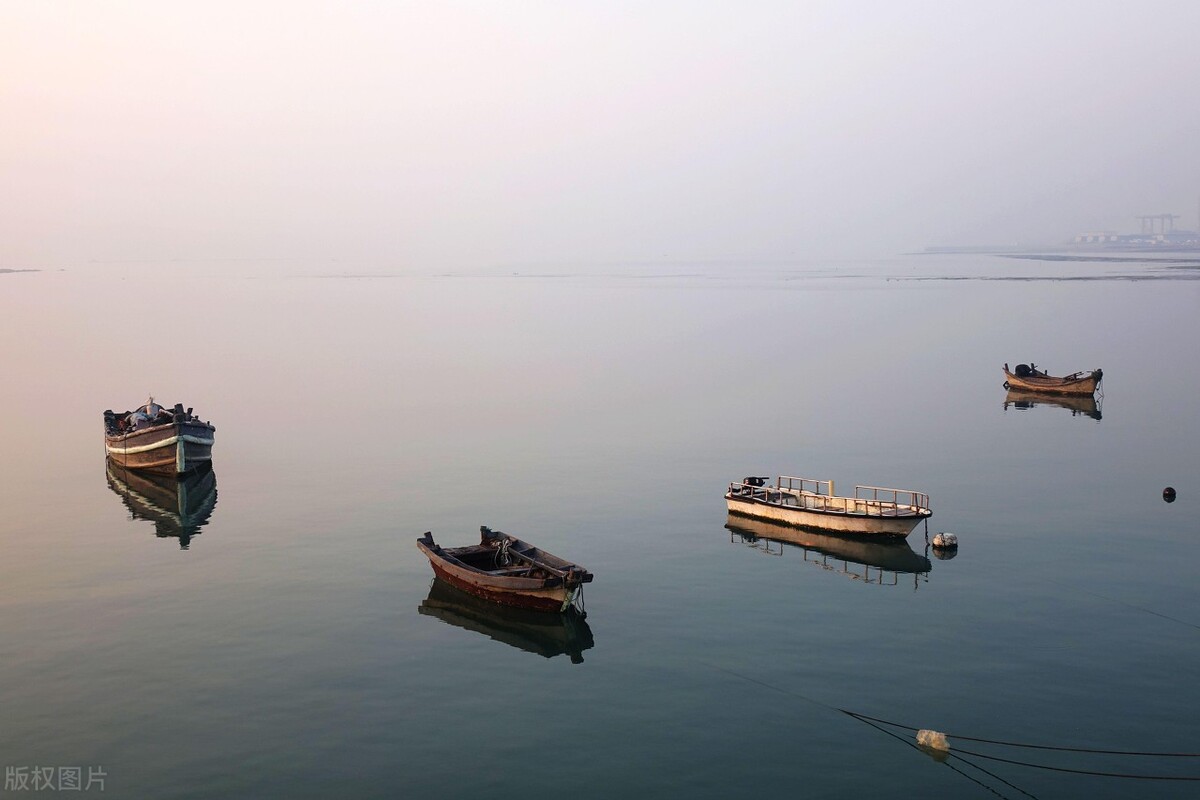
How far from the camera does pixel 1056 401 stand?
96375mm

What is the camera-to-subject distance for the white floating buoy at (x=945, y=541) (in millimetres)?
48125

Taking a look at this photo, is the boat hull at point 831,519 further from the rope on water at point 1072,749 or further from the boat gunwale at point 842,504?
the rope on water at point 1072,749

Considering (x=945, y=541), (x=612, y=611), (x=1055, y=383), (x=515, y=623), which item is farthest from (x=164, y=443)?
(x=1055, y=383)

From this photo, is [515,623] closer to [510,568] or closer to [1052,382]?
[510,568]

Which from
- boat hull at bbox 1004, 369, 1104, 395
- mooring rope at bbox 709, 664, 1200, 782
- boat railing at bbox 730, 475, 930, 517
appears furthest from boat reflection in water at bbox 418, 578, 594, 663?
boat hull at bbox 1004, 369, 1104, 395

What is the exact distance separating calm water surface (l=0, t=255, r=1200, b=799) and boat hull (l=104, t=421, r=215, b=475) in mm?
2272

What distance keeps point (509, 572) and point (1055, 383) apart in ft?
235

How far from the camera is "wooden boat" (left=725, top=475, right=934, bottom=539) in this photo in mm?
49688

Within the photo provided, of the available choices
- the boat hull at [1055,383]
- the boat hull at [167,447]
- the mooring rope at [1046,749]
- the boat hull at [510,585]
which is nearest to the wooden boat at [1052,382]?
the boat hull at [1055,383]

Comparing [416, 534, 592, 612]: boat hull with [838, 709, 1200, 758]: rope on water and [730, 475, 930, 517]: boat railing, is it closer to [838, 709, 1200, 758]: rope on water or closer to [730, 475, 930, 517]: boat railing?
[838, 709, 1200, 758]: rope on water

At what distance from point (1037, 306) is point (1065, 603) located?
17043 cm

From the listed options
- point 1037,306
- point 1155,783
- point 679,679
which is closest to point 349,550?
point 679,679

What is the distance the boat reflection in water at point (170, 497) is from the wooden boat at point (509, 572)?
15.3 m

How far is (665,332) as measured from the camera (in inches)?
6481
